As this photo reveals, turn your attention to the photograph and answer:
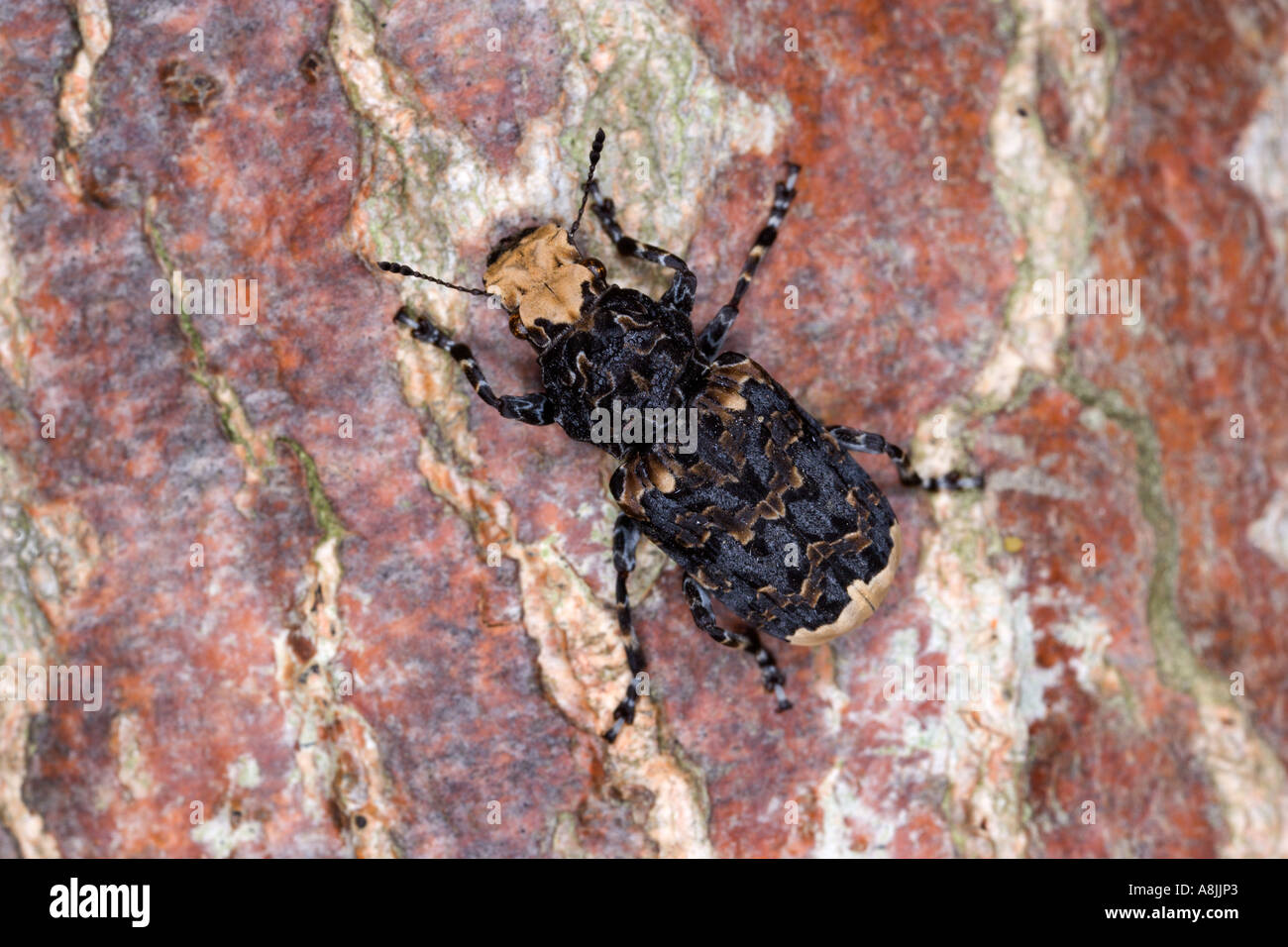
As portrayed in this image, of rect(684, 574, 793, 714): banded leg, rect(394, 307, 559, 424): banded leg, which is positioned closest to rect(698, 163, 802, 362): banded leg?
rect(394, 307, 559, 424): banded leg

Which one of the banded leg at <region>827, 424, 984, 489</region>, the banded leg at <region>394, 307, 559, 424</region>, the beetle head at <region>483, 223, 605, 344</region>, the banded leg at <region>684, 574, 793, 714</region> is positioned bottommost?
the banded leg at <region>684, 574, 793, 714</region>

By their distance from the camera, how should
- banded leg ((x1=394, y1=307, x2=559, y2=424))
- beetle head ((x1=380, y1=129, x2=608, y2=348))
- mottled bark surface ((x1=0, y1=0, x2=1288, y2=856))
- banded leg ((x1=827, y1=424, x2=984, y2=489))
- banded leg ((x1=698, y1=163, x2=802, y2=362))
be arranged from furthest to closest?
banded leg ((x1=827, y1=424, x2=984, y2=489)) → banded leg ((x1=698, y1=163, x2=802, y2=362)) → beetle head ((x1=380, y1=129, x2=608, y2=348)) → banded leg ((x1=394, y1=307, x2=559, y2=424)) → mottled bark surface ((x1=0, y1=0, x2=1288, y2=856))

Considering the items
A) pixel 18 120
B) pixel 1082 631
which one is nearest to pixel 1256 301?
pixel 1082 631

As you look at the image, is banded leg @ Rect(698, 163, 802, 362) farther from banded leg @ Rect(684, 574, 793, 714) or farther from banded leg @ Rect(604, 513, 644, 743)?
banded leg @ Rect(684, 574, 793, 714)

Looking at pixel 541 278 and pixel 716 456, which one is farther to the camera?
pixel 716 456

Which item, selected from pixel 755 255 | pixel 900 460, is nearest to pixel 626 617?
pixel 900 460

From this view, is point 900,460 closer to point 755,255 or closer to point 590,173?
point 755,255
